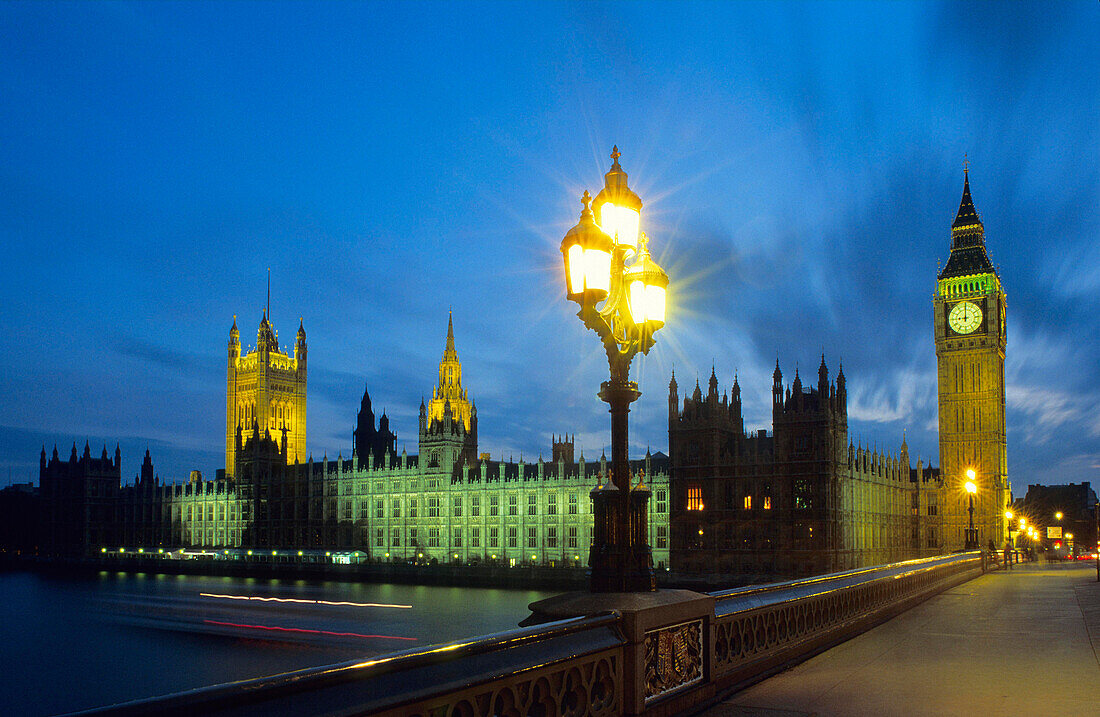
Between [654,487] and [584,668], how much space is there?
3333 inches

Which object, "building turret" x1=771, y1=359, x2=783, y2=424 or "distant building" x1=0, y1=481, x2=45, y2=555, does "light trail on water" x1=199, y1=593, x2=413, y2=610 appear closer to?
"building turret" x1=771, y1=359, x2=783, y2=424

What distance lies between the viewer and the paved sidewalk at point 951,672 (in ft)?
29.9

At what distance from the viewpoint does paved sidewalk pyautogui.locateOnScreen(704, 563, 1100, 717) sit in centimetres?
912

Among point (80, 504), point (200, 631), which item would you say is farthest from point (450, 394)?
point (80, 504)

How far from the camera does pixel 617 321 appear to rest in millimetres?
10523

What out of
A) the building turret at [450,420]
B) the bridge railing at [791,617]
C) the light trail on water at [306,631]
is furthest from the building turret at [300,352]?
the bridge railing at [791,617]

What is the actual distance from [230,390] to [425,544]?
81.9 m

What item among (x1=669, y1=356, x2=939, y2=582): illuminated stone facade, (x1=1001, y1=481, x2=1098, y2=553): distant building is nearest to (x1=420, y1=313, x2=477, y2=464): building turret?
(x1=669, y1=356, x2=939, y2=582): illuminated stone facade

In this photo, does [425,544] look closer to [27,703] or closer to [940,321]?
[27,703]

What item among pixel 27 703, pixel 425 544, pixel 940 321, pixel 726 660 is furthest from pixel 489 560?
pixel 726 660

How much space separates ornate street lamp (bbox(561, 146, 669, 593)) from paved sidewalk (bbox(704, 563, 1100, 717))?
1766 millimetres

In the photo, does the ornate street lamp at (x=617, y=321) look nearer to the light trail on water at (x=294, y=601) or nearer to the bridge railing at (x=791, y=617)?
the bridge railing at (x=791, y=617)

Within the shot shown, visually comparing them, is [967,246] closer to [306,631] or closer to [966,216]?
[966,216]

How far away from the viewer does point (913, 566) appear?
23672mm
